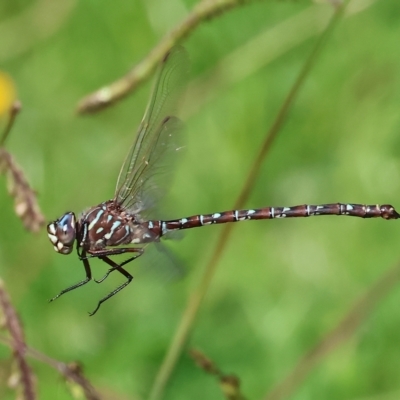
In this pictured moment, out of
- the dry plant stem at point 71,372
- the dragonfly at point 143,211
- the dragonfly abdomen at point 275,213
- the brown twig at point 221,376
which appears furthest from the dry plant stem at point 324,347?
the dry plant stem at point 71,372

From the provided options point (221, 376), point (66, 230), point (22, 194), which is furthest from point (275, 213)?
point (22, 194)

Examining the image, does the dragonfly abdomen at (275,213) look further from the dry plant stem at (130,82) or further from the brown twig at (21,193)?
the brown twig at (21,193)

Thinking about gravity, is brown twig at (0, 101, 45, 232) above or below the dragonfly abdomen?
below

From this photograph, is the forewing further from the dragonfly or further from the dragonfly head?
the dragonfly head

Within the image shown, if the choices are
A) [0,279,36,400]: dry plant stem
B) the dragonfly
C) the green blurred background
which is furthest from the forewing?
[0,279,36,400]: dry plant stem

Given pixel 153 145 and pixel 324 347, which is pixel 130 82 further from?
pixel 324 347

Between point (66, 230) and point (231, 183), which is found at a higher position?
point (231, 183)
